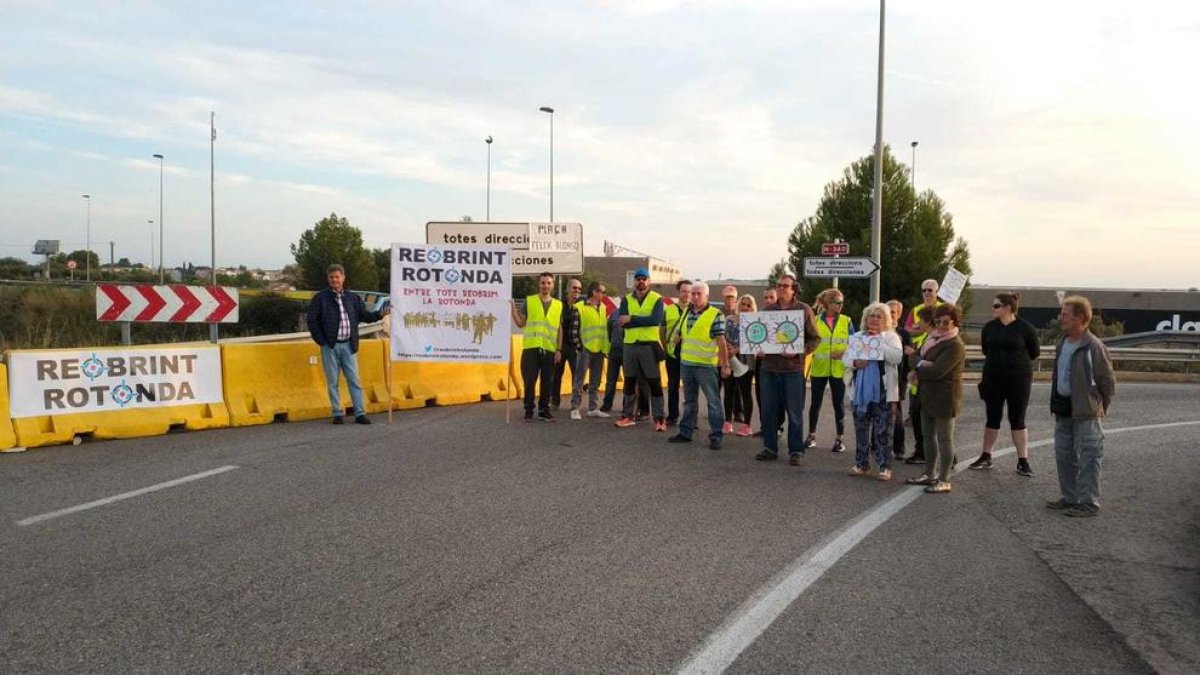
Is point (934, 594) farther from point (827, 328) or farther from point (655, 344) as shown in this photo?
point (655, 344)

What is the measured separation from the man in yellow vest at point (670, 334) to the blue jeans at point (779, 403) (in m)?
2.03

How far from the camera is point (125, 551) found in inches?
209

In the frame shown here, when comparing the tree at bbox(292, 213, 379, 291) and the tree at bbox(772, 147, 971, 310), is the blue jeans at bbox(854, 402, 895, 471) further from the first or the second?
the tree at bbox(292, 213, 379, 291)

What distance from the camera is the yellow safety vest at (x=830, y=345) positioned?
9.57 meters

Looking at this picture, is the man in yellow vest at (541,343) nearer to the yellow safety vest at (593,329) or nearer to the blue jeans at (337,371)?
the yellow safety vest at (593,329)

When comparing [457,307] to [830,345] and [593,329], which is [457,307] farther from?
[830,345]

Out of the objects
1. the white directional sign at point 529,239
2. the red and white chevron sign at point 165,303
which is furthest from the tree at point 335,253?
the red and white chevron sign at point 165,303

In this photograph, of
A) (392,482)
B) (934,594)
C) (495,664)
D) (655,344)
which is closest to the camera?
(495,664)

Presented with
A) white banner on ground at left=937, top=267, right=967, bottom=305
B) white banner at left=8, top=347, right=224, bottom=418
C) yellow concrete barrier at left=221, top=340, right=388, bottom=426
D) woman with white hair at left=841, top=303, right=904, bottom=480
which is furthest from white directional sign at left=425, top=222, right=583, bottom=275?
woman with white hair at left=841, top=303, right=904, bottom=480

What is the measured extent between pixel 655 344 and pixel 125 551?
6734mm

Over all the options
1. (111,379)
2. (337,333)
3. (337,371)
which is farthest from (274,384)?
(111,379)

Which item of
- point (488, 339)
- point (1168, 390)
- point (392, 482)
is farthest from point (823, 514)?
point (1168, 390)

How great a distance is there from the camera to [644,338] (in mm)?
10812

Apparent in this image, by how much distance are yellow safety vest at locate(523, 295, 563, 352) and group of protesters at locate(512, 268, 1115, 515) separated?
0.05 ft
